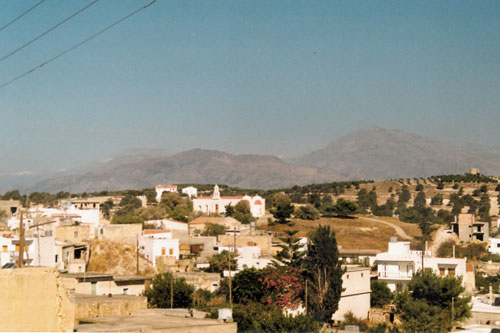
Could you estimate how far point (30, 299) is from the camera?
8570mm

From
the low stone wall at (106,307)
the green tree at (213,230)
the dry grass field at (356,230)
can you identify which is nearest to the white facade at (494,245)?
the dry grass field at (356,230)

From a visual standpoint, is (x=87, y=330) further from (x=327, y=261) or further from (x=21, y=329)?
(x=327, y=261)

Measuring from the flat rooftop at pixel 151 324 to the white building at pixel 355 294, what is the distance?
1972 cm

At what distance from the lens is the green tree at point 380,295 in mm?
36312

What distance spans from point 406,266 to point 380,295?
4293 millimetres

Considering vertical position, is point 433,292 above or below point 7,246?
below

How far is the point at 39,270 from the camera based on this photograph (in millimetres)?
8539

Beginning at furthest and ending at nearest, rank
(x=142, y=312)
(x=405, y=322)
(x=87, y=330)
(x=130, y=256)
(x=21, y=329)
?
1. (x=130, y=256)
2. (x=405, y=322)
3. (x=142, y=312)
4. (x=87, y=330)
5. (x=21, y=329)

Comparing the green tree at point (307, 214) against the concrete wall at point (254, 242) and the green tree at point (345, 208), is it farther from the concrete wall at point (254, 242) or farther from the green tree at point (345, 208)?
the concrete wall at point (254, 242)

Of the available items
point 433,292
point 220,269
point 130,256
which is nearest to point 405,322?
point 433,292

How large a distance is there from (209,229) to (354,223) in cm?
2377

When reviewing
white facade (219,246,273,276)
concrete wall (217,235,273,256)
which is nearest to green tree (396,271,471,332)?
white facade (219,246,273,276)

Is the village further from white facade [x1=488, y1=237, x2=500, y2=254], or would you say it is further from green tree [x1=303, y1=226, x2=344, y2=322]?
green tree [x1=303, y1=226, x2=344, y2=322]

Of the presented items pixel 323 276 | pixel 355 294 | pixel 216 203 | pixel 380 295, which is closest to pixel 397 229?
pixel 216 203
